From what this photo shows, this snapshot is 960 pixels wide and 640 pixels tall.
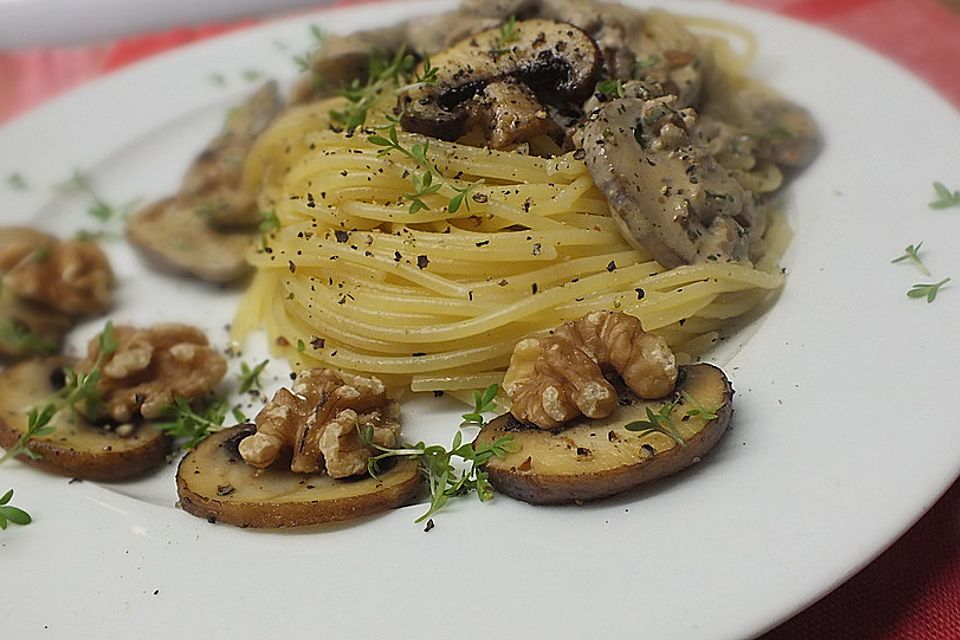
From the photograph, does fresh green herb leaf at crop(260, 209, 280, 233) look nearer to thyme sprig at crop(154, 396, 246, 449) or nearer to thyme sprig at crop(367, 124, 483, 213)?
thyme sprig at crop(367, 124, 483, 213)

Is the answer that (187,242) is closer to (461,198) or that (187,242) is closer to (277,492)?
(461,198)

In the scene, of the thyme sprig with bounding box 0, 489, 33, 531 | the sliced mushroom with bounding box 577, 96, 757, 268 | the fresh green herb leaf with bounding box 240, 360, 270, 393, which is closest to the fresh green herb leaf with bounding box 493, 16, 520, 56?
the sliced mushroom with bounding box 577, 96, 757, 268

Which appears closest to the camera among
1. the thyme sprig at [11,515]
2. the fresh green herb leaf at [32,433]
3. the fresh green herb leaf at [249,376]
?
the thyme sprig at [11,515]

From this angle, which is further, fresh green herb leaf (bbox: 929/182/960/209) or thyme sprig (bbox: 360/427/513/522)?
fresh green herb leaf (bbox: 929/182/960/209)

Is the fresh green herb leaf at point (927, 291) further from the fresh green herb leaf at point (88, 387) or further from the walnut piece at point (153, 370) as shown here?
the fresh green herb leaf at point (88, 387)

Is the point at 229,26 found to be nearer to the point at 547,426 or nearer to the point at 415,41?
the point at 415,41

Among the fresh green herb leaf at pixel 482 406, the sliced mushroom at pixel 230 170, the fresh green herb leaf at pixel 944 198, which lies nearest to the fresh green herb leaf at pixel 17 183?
the sliced mushroom at pixel 230 170
